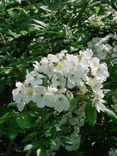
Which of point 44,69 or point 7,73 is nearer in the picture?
point 44,69

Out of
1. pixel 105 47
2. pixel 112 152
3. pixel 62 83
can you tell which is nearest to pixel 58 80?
pixel 62 83

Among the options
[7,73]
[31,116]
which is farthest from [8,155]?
[31,116]

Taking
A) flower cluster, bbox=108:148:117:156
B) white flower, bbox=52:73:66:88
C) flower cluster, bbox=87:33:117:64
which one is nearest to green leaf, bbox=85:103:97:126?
white flower, bbox=52:73:66:88

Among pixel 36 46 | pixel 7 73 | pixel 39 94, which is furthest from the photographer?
pixel 36 46

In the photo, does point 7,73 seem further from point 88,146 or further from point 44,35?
point 88,146

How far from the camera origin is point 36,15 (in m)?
3.29

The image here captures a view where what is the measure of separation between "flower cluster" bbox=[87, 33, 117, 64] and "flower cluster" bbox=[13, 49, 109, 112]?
0.57 meters

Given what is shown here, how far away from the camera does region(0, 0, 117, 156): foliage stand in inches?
114

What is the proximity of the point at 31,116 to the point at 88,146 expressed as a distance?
2.95ft

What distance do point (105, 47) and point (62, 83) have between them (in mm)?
730

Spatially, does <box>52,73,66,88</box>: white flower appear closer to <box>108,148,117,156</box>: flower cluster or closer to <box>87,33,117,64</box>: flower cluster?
<box>87,33,117,64</box>: flower cluster

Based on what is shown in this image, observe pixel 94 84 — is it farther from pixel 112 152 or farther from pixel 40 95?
pixel 112 152

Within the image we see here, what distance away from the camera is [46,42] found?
10.3 feet

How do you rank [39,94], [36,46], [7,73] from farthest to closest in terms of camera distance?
[36,46] < [7,73] < [39,94]
